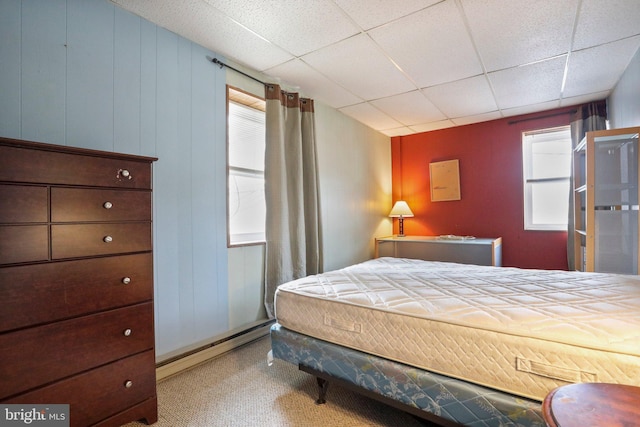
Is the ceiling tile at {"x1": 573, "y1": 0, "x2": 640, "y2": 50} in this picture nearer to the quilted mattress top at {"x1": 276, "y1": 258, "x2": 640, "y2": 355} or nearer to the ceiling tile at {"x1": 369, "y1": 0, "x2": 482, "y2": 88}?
the ceiling tile at {"x1": 369, "y1": 0, "x2": 482, "y2": 88}

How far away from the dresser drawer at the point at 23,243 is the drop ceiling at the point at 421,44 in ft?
5.02

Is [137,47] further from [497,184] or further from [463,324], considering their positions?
[497,184]

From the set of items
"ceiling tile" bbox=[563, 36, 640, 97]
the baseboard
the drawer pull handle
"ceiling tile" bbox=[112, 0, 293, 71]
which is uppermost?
"ceiling tile" bbox=[112, 0, 293, 71]

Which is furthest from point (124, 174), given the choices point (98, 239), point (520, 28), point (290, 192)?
point (520, 28)

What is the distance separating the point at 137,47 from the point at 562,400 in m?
2.76

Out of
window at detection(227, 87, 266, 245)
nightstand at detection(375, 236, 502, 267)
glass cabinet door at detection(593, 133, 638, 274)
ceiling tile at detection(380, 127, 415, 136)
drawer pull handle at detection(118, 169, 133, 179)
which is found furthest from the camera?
ceiling tile at detection(380, 127, 415, 136)

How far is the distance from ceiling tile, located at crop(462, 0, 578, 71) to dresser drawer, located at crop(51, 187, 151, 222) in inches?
90.7

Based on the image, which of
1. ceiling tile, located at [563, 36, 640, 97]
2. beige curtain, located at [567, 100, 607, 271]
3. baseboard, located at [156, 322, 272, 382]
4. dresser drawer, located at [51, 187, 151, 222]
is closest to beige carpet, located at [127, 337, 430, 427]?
baseboard, located at [156, 322, 272, 382]

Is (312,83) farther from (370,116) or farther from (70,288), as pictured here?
(70,288)

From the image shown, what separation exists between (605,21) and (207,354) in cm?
377

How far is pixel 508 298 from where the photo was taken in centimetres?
153

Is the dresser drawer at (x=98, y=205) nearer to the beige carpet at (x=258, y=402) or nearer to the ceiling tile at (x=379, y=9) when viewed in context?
the beige carpet at (x=258, y=402)

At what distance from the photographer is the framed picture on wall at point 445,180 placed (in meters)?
4.36

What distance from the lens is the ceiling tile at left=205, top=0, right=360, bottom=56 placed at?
183 cm
